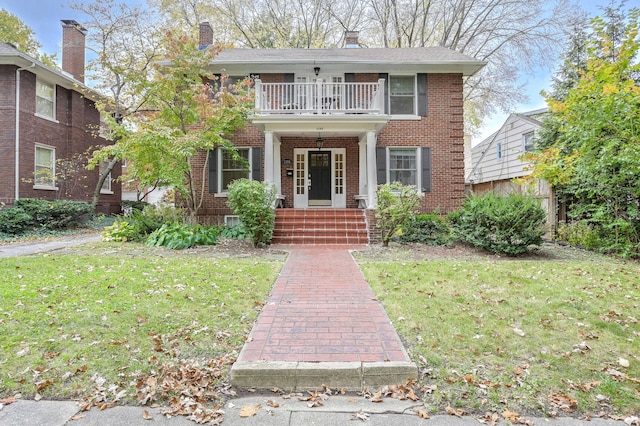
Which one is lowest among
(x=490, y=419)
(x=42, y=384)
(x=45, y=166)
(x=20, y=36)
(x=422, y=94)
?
(x=490, y=419)

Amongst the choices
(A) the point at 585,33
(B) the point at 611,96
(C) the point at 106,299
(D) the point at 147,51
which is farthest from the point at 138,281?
(A) the point at 585,33

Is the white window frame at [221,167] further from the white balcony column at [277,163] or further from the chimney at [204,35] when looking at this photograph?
the chimney at [204,35]

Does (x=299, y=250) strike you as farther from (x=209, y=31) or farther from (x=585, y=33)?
(x=585, y=33)

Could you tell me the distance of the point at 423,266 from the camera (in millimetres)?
6656

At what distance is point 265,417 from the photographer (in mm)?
2529

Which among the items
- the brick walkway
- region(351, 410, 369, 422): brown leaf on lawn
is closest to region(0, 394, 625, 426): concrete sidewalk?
region(351, 410, 369, 422): brown leaf on lawn

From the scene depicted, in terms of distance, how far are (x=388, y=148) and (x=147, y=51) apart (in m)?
12.1

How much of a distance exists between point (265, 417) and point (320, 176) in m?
10.9

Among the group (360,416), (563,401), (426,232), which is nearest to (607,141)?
(426,232)

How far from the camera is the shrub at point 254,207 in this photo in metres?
8.43

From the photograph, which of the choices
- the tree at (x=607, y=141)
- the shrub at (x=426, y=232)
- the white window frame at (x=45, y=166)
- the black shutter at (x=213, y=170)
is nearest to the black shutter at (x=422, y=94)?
the tree at (x=607, y=141)

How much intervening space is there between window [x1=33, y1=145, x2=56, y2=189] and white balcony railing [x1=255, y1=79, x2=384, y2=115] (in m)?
9.15

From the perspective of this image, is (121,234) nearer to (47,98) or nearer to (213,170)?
(213,170)

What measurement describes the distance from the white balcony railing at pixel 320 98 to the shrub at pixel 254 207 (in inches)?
128
